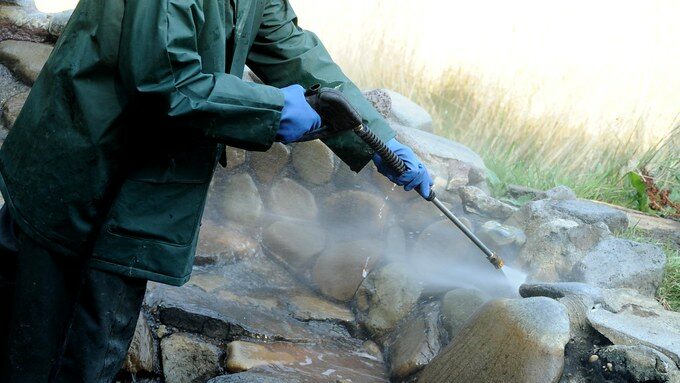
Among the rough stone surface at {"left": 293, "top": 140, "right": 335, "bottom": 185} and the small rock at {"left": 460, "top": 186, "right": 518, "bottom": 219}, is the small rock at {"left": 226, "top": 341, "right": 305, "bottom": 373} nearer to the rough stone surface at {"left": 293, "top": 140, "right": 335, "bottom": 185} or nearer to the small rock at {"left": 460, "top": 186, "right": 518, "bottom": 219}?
the rough stone surface at {"left": 293, "top": 140, "right": 335, "bottom": 185}

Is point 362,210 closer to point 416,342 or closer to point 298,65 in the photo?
point 416,342

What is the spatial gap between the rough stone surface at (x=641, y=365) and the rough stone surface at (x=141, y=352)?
1.88 meters

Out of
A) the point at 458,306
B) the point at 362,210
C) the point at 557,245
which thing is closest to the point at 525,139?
the point at 362,210

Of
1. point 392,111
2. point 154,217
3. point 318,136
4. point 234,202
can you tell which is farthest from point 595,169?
point 154,217

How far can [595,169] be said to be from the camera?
5.92m

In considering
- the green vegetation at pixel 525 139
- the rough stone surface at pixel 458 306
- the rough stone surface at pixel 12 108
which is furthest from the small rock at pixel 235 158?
the green vegetation at pixel 525 139

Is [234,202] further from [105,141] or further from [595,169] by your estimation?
[595,169]

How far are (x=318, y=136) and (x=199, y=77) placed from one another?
1.81 ft

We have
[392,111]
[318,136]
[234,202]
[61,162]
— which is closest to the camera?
[61,162]

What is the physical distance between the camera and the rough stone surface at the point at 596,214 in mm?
4383

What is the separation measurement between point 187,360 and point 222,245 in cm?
95

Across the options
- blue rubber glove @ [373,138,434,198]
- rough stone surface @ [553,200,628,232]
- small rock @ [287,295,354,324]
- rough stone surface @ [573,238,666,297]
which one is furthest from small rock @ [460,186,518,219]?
blue rubber glove @ [373,138,434,198]

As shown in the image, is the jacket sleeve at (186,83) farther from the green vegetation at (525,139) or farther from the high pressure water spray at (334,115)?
the green vegetation at (525,139)

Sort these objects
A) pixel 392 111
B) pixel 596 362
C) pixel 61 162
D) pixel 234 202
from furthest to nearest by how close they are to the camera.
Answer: pixel 392 111, pixel 234 202, pixel 596 362, pixel 61 162
